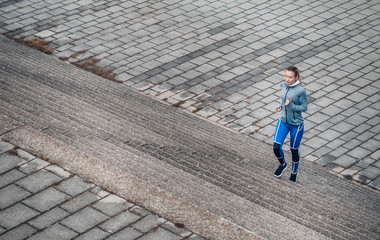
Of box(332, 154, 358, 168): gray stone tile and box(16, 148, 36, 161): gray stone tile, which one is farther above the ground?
box(16, 148, 36, 161): gray stone tile

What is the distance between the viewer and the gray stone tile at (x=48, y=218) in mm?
6328

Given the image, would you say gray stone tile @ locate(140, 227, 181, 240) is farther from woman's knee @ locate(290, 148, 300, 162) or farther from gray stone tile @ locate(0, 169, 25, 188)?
woman's knee @ locate(290, 148, 300, 162)

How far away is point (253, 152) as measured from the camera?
892 cm

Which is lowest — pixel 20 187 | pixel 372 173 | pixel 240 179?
pixel 372 173

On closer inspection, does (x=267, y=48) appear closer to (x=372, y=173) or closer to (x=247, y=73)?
(x=247, y=73)

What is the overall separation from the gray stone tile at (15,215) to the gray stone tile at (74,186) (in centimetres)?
56

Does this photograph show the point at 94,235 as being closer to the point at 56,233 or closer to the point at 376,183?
the point at 56,233

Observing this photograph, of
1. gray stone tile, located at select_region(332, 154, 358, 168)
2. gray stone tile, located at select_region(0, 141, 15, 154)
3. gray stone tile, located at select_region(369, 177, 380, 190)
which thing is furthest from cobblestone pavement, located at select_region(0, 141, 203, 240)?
gray stone tile, located at select_region(332, 154, 358, 168)

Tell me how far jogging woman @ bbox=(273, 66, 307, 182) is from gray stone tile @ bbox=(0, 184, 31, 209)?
342cm

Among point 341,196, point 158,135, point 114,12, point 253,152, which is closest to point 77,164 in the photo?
point 158,135

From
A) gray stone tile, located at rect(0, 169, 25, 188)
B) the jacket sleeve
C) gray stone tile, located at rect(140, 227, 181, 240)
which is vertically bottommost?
gray stone tile, located at rect(140, 227, 181, 240)

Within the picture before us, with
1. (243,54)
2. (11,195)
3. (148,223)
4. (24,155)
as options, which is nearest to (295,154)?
(148,223)

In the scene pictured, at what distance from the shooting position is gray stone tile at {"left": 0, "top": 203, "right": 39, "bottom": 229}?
249 inches

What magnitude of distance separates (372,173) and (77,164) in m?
4.56
